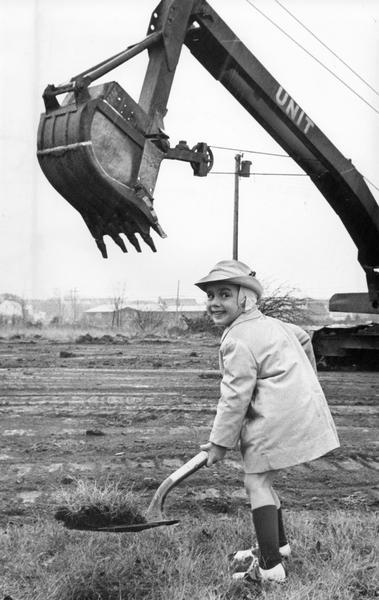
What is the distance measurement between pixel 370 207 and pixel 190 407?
3616 mm

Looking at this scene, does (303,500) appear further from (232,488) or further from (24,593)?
(24,593)

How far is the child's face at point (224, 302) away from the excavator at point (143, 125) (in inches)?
91.9

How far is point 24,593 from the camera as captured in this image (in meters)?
2.88

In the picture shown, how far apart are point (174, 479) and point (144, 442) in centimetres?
283

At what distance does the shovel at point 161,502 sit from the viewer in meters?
3.30

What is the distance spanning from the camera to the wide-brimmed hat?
3324 millimetres

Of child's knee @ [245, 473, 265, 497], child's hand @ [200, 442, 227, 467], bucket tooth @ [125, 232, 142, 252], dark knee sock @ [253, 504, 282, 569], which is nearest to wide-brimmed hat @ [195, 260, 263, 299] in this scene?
child's hand @ [200, 442, 227, 467]

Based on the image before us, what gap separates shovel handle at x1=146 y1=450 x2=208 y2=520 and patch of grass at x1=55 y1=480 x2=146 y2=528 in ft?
0.33

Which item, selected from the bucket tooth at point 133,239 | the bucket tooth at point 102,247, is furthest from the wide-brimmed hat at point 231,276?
the bucket tooth at point 102,247

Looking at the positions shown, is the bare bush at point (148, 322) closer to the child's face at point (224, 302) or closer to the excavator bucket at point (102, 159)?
the excavator bucket at point (102, 159)

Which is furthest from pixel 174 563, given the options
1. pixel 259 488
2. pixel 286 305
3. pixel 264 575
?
pixel 286 305

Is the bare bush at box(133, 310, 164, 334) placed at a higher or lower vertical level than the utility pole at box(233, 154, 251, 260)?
lower

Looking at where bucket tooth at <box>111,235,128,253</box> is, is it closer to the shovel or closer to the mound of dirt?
the mound of dirt

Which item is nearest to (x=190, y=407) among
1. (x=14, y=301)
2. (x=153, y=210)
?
(x=153, y=210)
